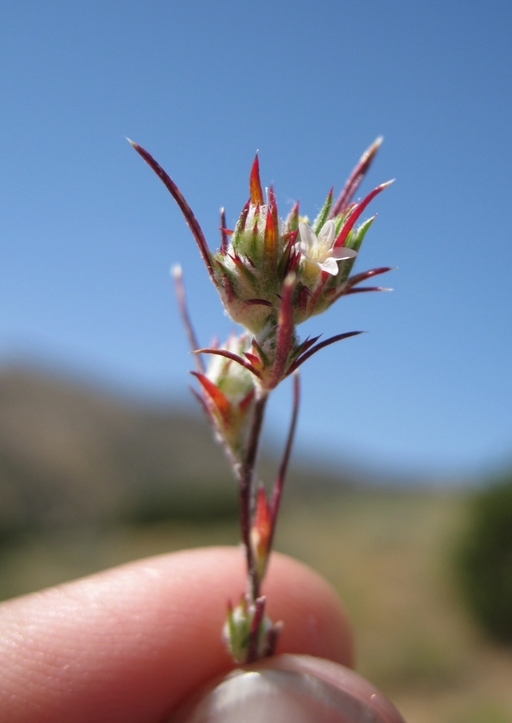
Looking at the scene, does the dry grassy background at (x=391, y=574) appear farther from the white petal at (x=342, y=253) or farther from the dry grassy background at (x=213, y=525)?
the white petal at (x=342, y=253)

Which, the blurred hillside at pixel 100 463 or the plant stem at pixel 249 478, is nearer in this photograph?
the plant stem at pixel 249 478

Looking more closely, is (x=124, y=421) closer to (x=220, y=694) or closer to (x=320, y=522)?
(x=320, y=522)

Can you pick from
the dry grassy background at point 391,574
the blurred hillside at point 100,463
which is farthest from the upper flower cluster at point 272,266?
the blurred hillside at point 100,463

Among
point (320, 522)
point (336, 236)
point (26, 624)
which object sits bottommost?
point (320, 522)

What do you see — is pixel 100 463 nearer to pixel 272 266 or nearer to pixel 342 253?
pixel 272 266

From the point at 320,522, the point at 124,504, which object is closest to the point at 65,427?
the point at 124,504

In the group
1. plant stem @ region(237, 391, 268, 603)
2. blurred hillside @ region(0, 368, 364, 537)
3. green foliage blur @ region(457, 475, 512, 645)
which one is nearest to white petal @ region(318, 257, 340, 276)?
plant stem @ region(237, 391, 268, 603)
